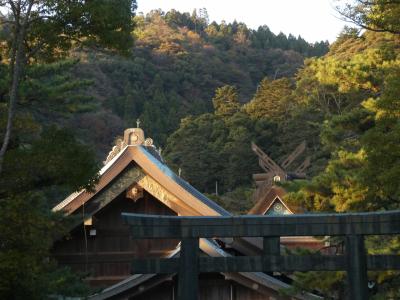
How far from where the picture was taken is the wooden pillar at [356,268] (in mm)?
10406

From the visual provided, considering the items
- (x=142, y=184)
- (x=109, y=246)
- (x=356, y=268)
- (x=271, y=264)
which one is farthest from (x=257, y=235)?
(x=109, y=246)

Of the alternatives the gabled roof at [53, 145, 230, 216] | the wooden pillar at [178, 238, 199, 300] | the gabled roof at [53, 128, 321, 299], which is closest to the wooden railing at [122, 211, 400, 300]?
the wooden pillar at [178, 238, 199, 300]

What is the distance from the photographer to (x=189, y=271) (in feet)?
35.3

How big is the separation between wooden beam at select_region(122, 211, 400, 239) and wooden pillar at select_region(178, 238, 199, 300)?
17cm

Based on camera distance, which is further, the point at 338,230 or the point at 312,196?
the point at 312,196

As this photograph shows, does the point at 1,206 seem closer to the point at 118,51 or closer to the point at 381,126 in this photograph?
the point at 118,51

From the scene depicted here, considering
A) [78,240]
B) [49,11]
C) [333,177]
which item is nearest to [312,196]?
[333,177]

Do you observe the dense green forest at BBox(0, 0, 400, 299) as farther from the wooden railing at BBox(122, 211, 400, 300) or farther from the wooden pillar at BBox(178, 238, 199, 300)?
the wooden pillar at BBox(178, 238, 199, 300)

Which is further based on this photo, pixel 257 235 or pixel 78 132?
pixel 78 132

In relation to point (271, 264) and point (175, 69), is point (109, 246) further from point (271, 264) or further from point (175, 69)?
point (175, 69)

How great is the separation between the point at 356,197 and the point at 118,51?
6.02 metres

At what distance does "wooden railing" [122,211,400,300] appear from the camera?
34.7 feet

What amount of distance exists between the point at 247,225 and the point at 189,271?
3.63ft

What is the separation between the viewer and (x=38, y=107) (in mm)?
11297
